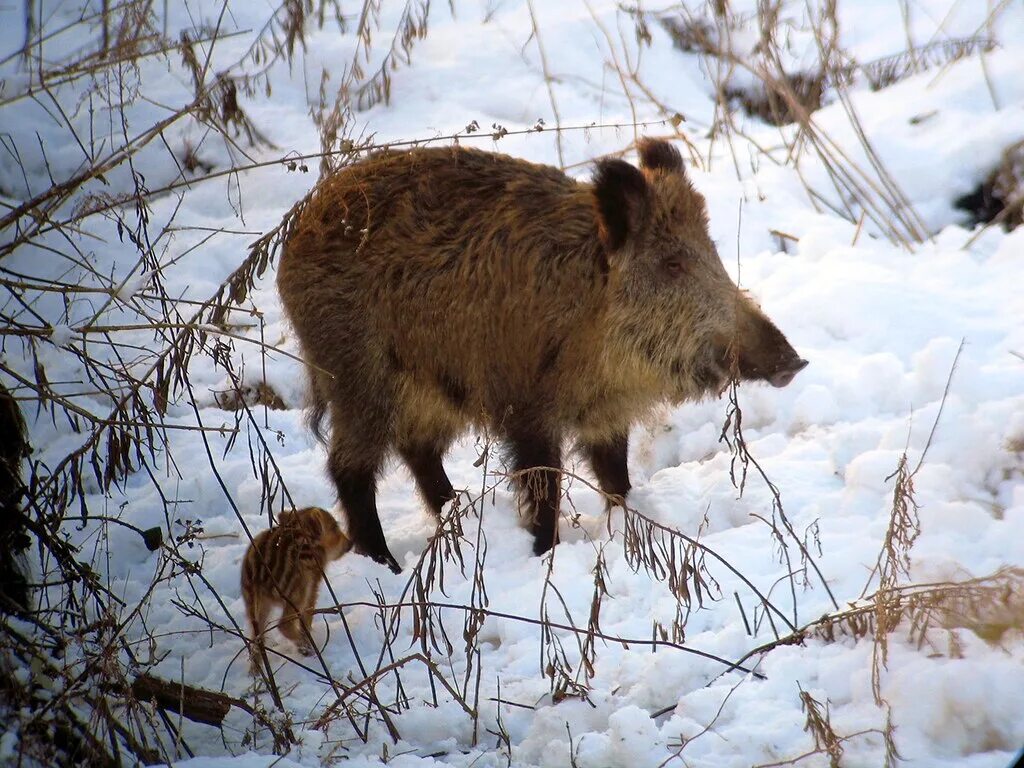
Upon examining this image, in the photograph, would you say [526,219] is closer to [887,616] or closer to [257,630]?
[257,630]

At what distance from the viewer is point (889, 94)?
6305 millimetres

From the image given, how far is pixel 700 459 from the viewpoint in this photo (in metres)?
4.24

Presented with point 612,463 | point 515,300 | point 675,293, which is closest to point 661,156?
point 675,293

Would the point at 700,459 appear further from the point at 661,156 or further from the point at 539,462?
the point at 661,156

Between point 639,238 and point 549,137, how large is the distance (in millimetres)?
3017

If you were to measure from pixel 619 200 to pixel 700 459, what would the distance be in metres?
1.24

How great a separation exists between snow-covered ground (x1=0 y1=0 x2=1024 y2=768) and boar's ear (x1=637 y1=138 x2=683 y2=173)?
0.58 m

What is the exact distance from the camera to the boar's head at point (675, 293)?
3734mm

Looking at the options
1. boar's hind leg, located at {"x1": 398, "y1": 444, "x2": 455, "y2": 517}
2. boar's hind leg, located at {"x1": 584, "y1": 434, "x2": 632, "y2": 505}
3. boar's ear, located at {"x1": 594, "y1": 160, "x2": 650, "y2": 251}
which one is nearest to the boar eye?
boar's ear, located at {"x1": 594, "y1": 160, "x2": 650, "y2": 251}

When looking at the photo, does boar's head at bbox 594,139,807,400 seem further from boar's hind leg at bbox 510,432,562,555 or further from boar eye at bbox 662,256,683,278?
boar's hind leg at bbox 510,432,562,555

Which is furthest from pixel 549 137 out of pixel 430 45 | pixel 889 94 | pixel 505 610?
pixel 505 610

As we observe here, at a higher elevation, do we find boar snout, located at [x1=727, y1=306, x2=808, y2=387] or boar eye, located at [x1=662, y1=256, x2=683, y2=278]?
boar eye, located at [x1=662, y1=256, x2=683, y2=278]

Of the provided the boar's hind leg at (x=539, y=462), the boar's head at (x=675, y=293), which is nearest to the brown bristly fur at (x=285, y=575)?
the boar's hind leg at (x=539, y=462)

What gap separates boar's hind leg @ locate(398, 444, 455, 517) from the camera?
424cm
